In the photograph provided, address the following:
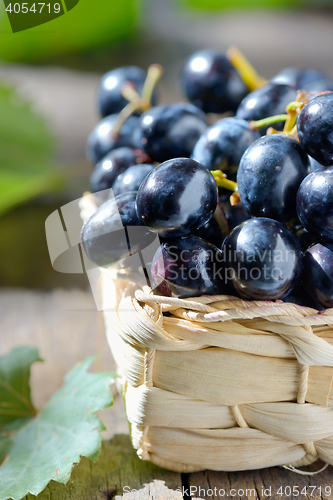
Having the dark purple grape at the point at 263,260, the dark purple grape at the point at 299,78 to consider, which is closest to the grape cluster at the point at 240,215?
the dark purple grape at the point at 263,260

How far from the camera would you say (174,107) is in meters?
0.85

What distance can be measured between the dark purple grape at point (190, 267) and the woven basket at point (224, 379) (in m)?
0.03

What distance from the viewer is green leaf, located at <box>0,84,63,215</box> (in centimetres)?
141

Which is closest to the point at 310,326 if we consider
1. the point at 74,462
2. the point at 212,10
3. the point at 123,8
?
the point at 74,462

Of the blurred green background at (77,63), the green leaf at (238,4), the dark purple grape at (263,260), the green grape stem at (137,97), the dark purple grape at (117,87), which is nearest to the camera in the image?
the dark purple grape at (263,260)

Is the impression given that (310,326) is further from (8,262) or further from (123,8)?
(123,8)

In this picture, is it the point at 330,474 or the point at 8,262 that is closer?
the point at 330,474

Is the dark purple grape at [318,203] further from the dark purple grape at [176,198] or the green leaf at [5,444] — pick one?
the green leaf at [5,444]

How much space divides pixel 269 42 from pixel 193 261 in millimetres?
2117

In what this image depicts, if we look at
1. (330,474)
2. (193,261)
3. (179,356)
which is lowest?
(330,474)

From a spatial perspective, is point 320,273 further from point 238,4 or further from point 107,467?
point 238,4

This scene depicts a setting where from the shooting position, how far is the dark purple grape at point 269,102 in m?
0.80

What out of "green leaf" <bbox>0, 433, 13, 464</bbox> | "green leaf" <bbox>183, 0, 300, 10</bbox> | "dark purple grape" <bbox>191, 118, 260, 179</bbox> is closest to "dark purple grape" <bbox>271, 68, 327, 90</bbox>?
"dark purple grape" <bbox>191, 118, 260, 179</bbox>

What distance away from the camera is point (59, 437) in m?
0.75
